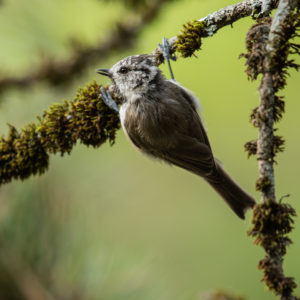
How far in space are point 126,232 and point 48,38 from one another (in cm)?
188

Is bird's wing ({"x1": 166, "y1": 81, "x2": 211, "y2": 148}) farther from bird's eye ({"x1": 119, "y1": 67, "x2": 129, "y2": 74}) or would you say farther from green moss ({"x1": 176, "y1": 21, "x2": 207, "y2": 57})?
green moss ({"x1": 176, "y1": 21, "x2": 207, "y2": 57})

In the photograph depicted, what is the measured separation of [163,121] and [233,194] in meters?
0.83

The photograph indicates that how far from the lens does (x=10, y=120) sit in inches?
112

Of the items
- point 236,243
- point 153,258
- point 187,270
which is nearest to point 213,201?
point 236,243

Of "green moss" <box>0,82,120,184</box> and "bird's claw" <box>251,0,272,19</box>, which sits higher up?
"bird's claw" <box>251,0,272,19</box>

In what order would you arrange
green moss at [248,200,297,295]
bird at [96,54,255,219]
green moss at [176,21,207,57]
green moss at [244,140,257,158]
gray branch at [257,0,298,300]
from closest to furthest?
green moss at [248,200,297,295]
gray branch at [257,0,298,300]
green moss at [244,140,257,158]
green moss at [176,21,207,57]
bird at [96,54,255,219]

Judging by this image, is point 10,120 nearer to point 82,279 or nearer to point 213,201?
point 82,279

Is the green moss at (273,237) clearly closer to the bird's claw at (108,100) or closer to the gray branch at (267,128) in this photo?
the gray branch at (267,128)

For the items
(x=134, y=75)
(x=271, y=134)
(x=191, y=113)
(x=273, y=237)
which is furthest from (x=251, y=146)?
(x=134, y=75)

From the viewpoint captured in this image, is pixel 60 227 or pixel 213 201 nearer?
pixel 60 227

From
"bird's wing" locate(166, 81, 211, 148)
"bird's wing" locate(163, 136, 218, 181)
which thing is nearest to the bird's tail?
"bird's wing" locate(163, 136, 218, 181)

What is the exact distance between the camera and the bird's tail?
321 centimetres

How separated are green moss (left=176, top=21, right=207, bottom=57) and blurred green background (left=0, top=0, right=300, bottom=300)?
0.59 meters

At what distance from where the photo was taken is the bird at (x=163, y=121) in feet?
10.2
